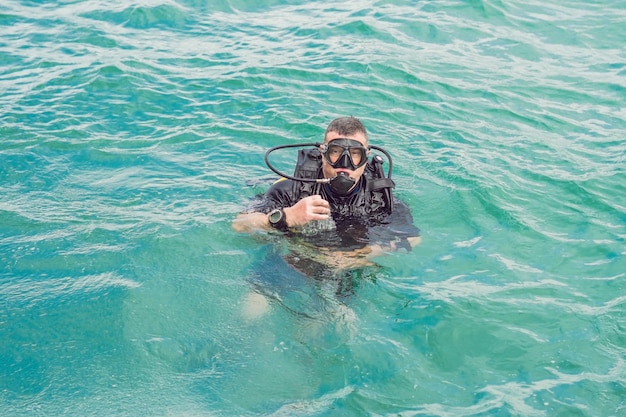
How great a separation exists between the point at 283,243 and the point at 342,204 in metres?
0.58

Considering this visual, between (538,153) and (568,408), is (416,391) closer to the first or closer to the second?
(568,408)

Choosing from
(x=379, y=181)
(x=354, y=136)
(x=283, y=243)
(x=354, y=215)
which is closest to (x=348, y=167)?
(x=354, y=136)

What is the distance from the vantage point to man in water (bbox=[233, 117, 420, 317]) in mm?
5219

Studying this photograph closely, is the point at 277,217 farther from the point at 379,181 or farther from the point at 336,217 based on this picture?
the point at 379,181

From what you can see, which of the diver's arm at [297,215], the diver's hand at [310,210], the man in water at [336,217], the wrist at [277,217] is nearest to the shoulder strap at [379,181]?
the man in water at [336,217]

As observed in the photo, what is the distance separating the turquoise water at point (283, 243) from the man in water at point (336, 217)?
170 millimetres

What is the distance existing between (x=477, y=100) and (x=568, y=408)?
18.5ft

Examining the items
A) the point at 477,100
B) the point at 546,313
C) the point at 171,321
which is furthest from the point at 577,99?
the point at 171,321

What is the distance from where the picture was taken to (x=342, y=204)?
5707 millimetres

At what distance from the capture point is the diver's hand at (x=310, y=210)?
503 centimetres

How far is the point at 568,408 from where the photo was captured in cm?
402

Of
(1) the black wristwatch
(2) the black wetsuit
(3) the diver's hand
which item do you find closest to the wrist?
(1) the black wristwatch

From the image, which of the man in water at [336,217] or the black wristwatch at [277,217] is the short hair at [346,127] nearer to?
the man in water at [336,217]

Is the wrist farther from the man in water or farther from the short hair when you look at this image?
the short hair
